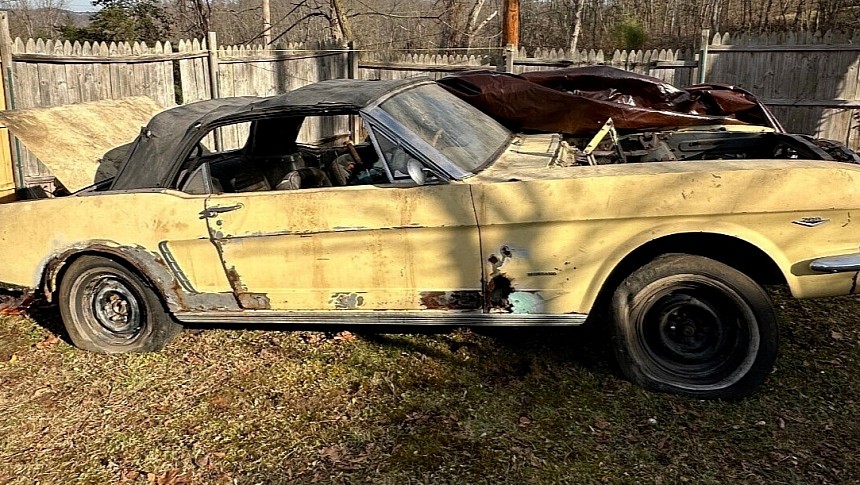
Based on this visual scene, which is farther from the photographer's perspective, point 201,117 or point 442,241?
point 201,117

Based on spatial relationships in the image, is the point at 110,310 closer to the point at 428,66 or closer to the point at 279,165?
the point at 279,165

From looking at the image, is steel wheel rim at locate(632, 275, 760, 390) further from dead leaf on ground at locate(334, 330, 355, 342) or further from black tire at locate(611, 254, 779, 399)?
dead leaf on ground at locate(334, 330, 355, 342)

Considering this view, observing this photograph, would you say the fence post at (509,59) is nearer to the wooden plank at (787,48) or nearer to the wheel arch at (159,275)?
the wooden plank at (787,48)

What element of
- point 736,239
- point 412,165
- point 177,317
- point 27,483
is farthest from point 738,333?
point 27,483

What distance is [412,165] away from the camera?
386 cm

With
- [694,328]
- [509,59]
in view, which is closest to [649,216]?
[694,328]

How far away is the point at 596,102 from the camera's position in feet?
18.6

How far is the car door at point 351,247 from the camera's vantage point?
12.5 ft

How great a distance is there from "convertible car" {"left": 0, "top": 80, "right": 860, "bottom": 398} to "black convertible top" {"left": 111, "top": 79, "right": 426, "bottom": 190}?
0.05 ft

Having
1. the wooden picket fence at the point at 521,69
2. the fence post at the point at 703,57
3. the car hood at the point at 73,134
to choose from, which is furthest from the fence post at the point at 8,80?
the fence post at the point at 703,57

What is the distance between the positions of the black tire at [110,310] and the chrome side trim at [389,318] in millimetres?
238

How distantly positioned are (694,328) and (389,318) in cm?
168

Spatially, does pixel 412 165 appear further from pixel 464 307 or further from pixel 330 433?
A: pixel 330 433

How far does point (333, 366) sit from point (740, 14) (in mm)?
20211
